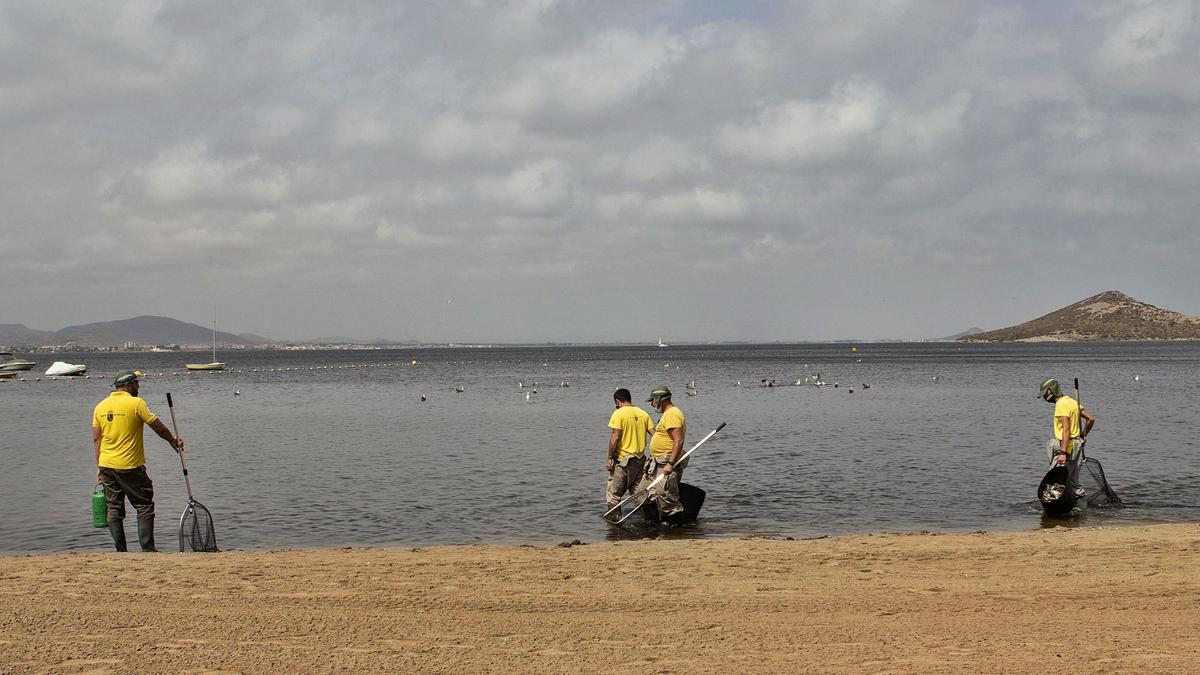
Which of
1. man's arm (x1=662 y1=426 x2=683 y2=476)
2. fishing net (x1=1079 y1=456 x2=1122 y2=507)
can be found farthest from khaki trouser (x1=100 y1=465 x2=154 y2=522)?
fishing net (x1=1079 y1=456 x2=1122 y2=507)

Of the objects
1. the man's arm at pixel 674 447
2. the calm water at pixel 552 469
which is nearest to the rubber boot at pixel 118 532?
the calm water at pixel 552 469

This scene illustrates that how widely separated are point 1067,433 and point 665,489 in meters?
5.68

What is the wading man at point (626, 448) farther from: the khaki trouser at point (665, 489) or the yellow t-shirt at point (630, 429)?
the khaki trouser at point (665, 489)

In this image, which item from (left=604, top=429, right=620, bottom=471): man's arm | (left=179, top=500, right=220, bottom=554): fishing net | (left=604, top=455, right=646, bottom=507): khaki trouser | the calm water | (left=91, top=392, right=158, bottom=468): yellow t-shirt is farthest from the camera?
the calm water

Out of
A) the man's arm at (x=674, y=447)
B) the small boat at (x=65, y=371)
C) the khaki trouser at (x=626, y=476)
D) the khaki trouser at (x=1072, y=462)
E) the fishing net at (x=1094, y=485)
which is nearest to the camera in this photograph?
the man's arm at (x=674, y=447)

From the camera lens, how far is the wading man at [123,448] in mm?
10845

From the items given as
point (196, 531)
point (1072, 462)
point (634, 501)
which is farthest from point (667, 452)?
point (196, 531)

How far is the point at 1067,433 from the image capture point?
14.0 meters

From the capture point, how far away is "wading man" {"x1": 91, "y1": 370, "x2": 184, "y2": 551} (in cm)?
1084

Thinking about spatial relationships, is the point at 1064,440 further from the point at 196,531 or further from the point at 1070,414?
the point at 196,531

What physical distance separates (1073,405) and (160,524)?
507 inches

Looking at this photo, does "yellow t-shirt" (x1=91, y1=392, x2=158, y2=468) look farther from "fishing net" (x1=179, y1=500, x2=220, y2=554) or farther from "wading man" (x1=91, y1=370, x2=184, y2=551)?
"fishing net" (x1=179, y1=500, x2=220, y2=554)

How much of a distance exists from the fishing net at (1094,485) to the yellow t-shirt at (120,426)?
12.4 metres

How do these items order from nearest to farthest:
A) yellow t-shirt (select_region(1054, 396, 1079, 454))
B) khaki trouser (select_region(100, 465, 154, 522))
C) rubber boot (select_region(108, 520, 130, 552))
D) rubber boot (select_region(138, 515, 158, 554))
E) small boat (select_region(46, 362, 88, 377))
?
khaki trouser (select_region(100, 465, 154, 522)), rubber boot (select_region(108, 520, 130, 552)), rubber boot (select_region(138, 515, 158, 554)), yellow t-shirt (select_region(1054, 396, 1079, 454)), small boat (select_region(46, 362, 88, 377))
